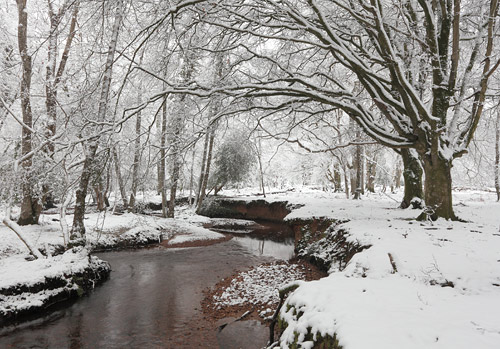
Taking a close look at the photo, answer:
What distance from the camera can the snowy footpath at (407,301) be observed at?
201cm

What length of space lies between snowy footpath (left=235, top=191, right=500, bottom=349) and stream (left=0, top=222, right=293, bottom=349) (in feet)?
7.88

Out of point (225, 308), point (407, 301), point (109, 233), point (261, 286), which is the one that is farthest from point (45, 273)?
point (407, 301)

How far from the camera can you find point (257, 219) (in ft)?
75.5

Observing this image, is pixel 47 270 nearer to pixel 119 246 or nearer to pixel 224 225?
pixel 119 246

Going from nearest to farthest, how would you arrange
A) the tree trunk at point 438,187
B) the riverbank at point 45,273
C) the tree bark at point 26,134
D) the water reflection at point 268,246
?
the riverbank at point 45,273 → the tree trunk at point 438,187 → the tree bark at point 26,134 → the water reflection at point 268,246

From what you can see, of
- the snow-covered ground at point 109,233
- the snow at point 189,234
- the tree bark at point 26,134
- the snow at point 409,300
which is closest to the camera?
the snow at point 409,300

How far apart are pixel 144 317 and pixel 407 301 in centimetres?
528

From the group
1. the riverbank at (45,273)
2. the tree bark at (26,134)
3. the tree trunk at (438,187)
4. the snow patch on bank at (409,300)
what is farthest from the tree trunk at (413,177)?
the tree bark at (26,134)

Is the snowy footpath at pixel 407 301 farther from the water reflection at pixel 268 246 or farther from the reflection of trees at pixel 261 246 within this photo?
the reflection of trees at pixel 261 246

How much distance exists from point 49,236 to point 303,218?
31.3 feet

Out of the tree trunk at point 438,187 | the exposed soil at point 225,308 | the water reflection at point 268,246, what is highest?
the tree trunk at point 438,187

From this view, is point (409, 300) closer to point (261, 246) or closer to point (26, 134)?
point (261, 246)

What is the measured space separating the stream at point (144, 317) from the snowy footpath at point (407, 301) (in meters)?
2.40

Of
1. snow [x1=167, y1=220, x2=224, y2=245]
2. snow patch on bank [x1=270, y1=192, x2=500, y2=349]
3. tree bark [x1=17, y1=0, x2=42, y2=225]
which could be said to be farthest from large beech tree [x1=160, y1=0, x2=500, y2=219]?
snow [x1=167, y1=220, x2=224, y2=245]
